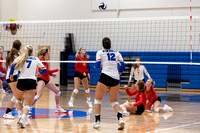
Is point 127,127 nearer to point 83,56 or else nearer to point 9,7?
point 83,56

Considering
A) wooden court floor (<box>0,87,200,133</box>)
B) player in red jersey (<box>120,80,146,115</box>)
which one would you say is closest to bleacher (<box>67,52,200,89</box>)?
wooden court floor (<box>0,87,200,133</box>)

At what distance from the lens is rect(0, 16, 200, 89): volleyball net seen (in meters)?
18.0

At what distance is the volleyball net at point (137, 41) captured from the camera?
17969mm

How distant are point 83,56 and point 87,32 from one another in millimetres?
9646

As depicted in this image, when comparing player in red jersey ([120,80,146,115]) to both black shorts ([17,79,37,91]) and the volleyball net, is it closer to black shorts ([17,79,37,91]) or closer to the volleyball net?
black shorts ([17,79,37,91])

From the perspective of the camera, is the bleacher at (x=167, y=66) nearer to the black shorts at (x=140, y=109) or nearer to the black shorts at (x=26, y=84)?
the black shorts at (x=140, y=109)

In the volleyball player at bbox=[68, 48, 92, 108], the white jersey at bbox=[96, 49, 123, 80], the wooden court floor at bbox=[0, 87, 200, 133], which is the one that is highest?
the white jersey at bbox=[96, 49, 123, 80]

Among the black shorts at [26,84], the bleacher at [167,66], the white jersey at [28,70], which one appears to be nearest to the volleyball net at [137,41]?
the bleacher at [167,66]

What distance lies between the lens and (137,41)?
61.6 feet

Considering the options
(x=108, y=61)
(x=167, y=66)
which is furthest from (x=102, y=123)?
(x=167, y=66)

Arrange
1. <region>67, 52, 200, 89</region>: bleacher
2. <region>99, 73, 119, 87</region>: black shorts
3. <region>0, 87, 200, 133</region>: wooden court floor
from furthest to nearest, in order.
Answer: <region>67, 52, 200, 89</region>: bleacher
<region>99, 73, 119, 87</region>: black shorts
<region>0, 87, 200, 133</region>: wooden court floor

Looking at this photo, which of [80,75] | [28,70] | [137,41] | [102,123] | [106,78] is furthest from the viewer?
[137,41]

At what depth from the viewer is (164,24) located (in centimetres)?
1850

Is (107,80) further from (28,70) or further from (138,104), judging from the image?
(138,104)
